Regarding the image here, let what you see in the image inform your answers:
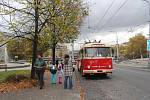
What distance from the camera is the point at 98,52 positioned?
27516mm

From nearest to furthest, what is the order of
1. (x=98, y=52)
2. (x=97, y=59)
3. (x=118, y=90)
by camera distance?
(x=118, y=90) < (x=97, y=59) < (x=98, y=52)

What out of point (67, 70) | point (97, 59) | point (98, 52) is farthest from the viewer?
point (98, 52)

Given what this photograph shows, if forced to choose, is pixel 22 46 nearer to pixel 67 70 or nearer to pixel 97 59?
pixel 97 59

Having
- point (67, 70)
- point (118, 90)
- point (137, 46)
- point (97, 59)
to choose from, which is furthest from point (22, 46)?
point (137, 46)

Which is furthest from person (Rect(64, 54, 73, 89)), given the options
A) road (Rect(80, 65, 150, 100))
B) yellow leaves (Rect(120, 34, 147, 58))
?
yellow leaves (Rect(120, 34, 147, 58))

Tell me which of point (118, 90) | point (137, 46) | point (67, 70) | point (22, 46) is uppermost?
point (137, 46)

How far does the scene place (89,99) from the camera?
14.3 metres

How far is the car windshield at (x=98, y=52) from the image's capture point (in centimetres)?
2748

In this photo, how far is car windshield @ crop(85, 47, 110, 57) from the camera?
2748 centimetres

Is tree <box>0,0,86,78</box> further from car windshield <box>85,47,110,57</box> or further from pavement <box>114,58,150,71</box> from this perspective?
pavement <box>114,58,150,71</box>

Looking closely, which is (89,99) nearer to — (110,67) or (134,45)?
(110,67)

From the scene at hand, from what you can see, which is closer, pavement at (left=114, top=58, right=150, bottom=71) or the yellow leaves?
pavement at (left=114, top=58, right=150, bottom=71)

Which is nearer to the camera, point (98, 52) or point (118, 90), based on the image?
point (118, 90)

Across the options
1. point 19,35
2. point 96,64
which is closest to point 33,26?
point 19,35
